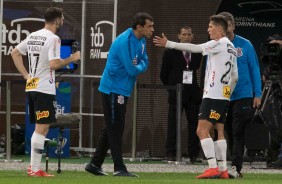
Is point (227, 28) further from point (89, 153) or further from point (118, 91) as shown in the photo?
point (89, 153)

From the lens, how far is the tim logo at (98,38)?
A: 21281mm

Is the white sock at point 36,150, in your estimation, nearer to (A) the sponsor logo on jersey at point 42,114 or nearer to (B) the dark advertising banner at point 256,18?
(A) the sponsor logo on jersey at point 42,114

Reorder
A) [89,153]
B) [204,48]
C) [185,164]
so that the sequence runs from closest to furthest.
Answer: [204,48] < [185,164] < [89,153]

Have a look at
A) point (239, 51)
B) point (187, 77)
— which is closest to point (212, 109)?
point (239, 51)

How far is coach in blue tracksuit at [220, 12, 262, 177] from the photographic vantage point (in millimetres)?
16219

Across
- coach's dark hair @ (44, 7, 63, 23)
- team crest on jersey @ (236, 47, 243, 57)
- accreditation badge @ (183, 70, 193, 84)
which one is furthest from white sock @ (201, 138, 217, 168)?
accreditation badge @ (183, 70, 193, 84)

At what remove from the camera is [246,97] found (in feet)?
53.2

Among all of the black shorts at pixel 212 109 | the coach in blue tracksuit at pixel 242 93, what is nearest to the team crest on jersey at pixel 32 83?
the black shorts at pixel 212 109

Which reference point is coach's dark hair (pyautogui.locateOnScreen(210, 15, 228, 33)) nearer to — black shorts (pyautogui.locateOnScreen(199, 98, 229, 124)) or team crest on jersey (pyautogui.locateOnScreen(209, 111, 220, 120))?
black shorts (pyautogui.locateOnScreen(199, 98, 229, 124))

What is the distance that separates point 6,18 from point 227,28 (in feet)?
22.5

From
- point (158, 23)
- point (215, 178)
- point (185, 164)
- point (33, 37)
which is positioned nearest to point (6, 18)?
point (158, 23)

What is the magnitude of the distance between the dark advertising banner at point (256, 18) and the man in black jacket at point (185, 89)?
6.63 ft

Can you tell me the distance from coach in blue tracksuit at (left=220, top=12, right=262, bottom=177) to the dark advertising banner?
224 inches

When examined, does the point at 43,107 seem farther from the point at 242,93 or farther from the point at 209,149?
the point at 242,93
